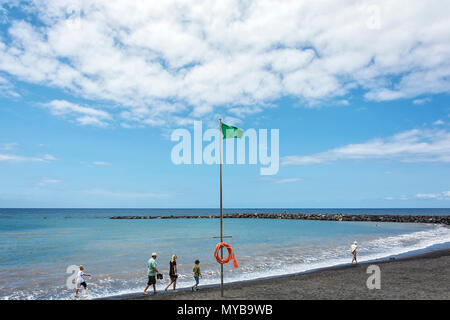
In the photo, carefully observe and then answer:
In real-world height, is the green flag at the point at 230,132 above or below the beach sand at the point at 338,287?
above

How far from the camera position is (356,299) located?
1262 centimetres

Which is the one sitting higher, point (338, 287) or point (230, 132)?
point (230, 132)

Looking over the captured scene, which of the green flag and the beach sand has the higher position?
the green flag

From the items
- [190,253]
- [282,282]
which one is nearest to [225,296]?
[282,282]

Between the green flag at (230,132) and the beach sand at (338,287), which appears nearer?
the green flag at (230,132)

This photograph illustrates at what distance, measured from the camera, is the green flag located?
40.8 ft

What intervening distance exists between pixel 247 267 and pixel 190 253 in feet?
26.3

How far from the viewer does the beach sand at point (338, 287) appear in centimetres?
1317

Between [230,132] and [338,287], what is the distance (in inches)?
351

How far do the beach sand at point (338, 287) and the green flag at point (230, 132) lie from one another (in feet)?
21.3

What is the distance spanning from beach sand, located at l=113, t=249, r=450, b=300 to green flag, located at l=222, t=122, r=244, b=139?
6480mm

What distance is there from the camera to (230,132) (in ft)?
40.9

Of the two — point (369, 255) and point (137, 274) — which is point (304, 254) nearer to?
point (369, 255)
